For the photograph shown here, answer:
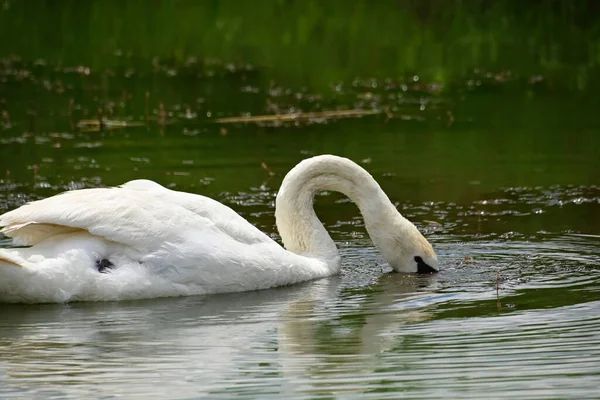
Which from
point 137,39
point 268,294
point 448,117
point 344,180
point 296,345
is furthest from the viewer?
point 137,39

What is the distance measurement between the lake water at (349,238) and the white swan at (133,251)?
14 cm

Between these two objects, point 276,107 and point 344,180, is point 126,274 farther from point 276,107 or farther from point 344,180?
point 276,107

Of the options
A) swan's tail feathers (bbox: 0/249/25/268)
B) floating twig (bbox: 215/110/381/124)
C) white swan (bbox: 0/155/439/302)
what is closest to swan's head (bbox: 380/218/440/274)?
white swan (bbox: 0/155/439/302)

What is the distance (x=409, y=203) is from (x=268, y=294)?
12.0ft

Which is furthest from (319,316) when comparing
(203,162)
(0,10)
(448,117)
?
(0,10)

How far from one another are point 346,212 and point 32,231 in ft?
13.3

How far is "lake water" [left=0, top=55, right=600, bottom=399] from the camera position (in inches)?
287

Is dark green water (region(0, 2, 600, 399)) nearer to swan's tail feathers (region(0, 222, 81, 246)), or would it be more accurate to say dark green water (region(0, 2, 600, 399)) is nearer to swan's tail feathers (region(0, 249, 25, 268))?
swan's tail feathers (region(0, 249, 25, 268))

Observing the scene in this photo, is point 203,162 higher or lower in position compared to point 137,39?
lower

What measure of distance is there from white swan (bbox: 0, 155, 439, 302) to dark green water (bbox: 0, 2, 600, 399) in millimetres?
141

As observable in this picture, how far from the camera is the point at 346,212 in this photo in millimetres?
13070

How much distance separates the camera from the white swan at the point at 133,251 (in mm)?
9250

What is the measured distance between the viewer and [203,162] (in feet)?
50.6

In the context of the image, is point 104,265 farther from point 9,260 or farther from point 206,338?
point 206,338
